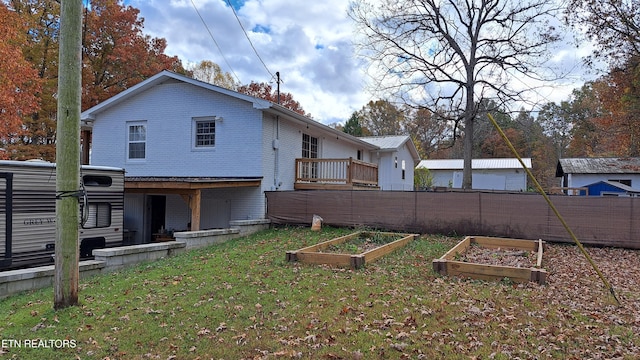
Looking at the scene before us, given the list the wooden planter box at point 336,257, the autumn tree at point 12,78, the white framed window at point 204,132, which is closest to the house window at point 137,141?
the white framed window at point 204,132

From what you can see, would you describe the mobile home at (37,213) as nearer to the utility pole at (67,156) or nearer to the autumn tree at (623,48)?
the utility pole at (67,156)

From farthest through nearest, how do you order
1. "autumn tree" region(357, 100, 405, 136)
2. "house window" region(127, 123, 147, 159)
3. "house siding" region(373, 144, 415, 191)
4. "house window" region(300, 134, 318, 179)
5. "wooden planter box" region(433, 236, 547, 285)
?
"autumn tree" region(357, 100, 405, 136), "house siding" region(373, 144, 415, 191), "house window" region(300, 134, 318, 179), "house window" region(127, 123, 147, 159), "wooden planter box" region(433, 236, 547, 285)

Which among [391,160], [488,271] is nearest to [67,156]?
[488,271]

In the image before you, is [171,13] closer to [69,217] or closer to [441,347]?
[69,217]

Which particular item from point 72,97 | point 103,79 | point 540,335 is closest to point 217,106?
point 72,97

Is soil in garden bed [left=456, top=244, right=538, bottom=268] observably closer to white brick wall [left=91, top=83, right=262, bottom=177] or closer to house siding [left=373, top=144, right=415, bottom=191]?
white brick wall [left=91, top=83, right=262, bottom=177]

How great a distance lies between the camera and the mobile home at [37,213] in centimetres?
752

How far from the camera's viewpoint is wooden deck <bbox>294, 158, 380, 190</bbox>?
15.0 metres

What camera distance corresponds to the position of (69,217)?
4.91 meters

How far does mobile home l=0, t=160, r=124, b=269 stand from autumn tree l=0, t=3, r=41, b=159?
9190 millimetres

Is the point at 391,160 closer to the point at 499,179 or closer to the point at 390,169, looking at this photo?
the point at 390,169

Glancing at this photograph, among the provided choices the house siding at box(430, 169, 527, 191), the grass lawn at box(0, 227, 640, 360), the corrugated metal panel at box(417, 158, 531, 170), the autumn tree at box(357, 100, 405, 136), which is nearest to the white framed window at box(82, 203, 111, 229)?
the grass lawn at box(0, 227, 640, 360)

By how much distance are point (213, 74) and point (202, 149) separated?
2681cm

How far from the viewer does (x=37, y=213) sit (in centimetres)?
809
